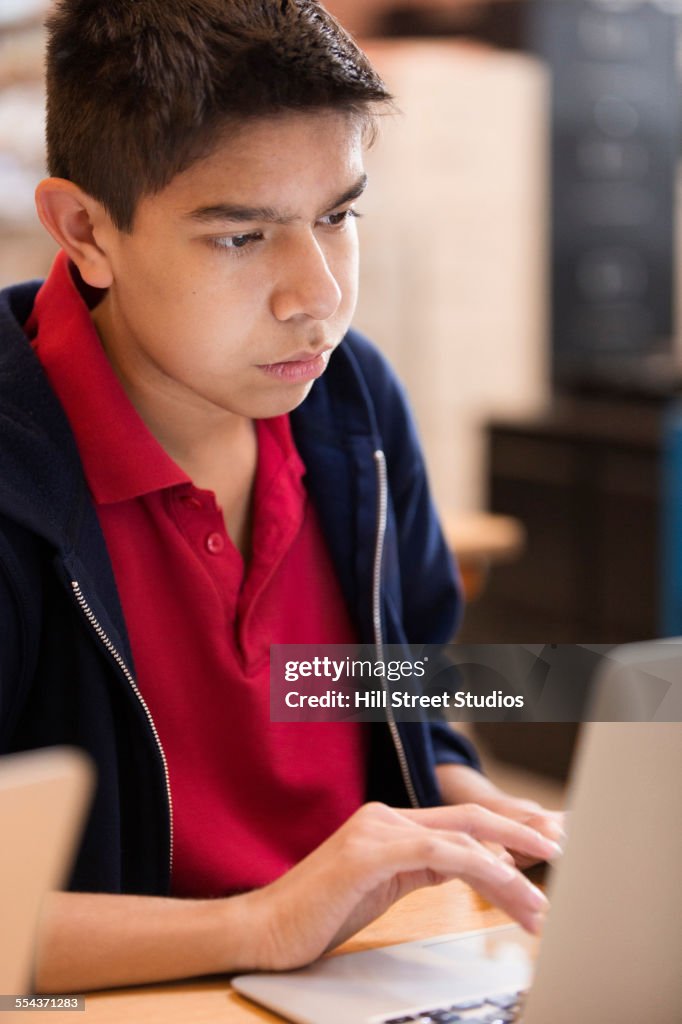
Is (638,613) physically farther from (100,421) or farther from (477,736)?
(100,421)

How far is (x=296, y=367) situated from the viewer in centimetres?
106

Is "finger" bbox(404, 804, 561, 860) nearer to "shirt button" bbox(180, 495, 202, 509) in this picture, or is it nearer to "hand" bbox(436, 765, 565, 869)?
"hand" bbox(436, 765, 565, 869)

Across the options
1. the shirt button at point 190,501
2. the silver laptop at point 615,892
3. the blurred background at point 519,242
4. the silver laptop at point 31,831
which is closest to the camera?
the silver laptop at point 31,831

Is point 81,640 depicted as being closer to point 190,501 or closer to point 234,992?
point 190,501

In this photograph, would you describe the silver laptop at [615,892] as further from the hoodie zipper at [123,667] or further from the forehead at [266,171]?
the forehead at [266,171]

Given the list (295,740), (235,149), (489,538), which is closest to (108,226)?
(235,149)

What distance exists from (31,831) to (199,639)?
1.76 ft

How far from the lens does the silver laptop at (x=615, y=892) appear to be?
2.33ft

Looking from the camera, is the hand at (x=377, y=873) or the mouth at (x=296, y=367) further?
the mouth at (x=296, y=367)

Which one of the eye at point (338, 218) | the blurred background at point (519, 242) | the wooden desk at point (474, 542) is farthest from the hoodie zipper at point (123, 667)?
the blurred background at point (519, 242)

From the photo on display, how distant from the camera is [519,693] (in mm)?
1104

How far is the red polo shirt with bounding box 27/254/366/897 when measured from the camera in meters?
1.10

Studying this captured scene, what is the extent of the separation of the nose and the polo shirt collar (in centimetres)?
16

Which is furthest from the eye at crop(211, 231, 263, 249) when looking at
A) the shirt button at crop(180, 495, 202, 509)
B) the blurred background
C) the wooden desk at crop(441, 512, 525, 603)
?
the blurred background
